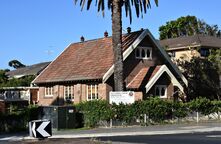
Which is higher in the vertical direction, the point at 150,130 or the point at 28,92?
the point at 28,92

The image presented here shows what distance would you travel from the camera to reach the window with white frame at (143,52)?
141 ft

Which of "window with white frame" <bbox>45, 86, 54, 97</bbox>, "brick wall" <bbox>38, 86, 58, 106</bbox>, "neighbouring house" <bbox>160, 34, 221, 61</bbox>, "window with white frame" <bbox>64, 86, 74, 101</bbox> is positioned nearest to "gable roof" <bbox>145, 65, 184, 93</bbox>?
"window with white frame" <bbox>64, 86, 74, 101</bbox>

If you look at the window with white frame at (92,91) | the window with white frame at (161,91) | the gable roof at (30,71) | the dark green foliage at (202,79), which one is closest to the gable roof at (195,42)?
the dark green foliage at (202,79)

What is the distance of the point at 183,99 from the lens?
4522 cm

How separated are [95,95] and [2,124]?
494 inches

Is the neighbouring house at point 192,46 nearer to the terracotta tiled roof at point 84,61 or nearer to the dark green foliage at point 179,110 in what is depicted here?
the terracotta tiled roof at point 84,61

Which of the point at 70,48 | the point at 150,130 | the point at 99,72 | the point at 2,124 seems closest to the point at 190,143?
the point at 150,130

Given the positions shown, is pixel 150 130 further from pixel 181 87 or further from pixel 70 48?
pixel 70 48

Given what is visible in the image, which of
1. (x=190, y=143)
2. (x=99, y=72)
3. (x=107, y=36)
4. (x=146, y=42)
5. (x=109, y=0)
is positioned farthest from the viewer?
(x=107, y=36)

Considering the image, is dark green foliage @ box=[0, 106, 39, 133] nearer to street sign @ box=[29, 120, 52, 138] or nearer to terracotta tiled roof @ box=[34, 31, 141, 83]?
terracotta tiled roof @ box=[34, 31, 141, 83]

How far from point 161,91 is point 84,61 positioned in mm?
7480

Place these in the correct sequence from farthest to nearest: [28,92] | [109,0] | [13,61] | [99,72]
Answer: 1. [13,61]
2. [28,92]
3. [99,72]
4. [109,0]

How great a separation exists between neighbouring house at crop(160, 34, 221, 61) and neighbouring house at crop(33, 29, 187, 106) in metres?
13.9

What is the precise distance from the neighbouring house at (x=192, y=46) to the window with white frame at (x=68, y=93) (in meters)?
17.2
